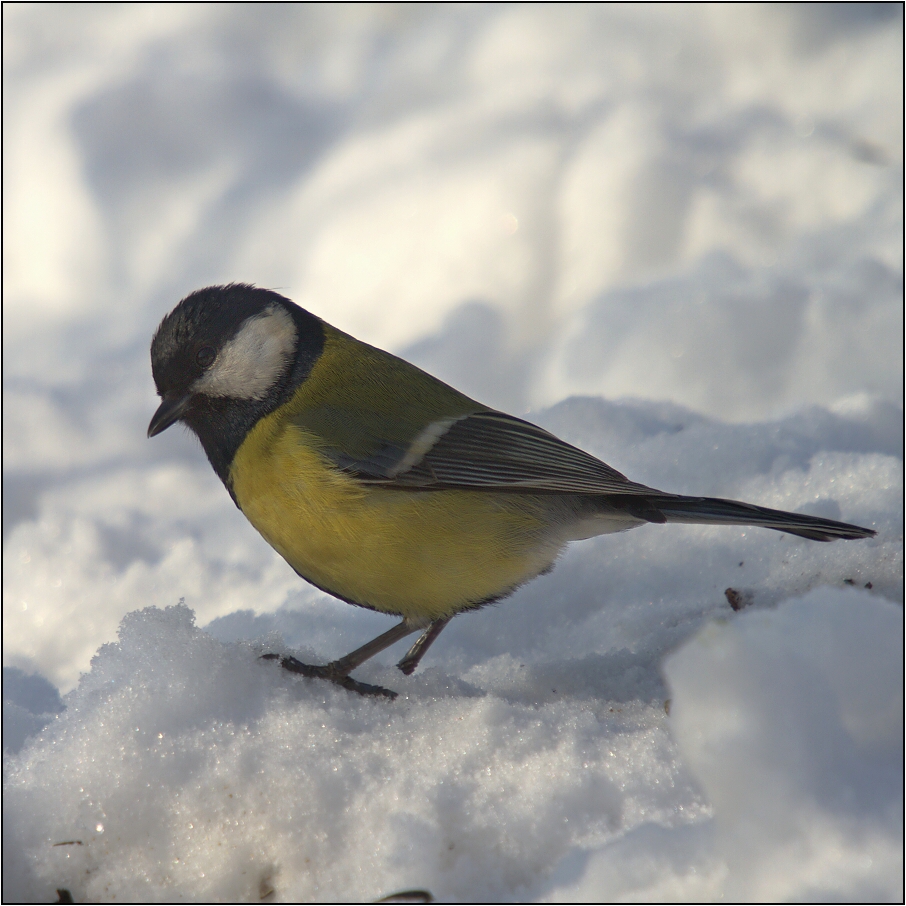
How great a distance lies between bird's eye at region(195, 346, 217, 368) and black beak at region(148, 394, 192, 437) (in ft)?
0.31

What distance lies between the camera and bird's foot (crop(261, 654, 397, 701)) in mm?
1805

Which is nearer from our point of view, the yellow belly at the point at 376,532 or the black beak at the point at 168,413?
the yellow belly at the point at 376,532

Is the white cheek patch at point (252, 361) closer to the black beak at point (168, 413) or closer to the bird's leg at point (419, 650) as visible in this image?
the black beak at point (168, 413)

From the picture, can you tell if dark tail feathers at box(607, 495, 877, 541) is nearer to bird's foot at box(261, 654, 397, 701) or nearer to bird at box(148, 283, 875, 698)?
bird at box(148, 283, 875, 698)

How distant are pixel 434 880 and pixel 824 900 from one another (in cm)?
Result: 56

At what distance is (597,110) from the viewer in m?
4.80

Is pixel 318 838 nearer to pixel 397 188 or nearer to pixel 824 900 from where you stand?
pixel 824 900

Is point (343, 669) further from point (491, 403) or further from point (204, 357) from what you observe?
point (491, 403)

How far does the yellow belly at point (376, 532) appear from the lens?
181 cm

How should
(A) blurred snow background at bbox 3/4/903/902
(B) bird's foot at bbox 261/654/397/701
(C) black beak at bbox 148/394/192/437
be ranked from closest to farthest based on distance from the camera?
(A) blurred snow background at bbox 3/4/903/902 → (B) bird's foot at bbox 261/654/397/701 → (C) black beak at bbox 148/394/192/437

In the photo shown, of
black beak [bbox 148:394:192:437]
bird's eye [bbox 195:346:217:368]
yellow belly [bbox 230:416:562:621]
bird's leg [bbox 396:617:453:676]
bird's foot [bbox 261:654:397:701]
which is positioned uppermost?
bird's eye [bbox 195:346:217:368]

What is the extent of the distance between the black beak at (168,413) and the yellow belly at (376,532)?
259 mm

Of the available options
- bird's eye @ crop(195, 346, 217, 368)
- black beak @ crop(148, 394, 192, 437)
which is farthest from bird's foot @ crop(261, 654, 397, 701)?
bird's eye @ crop(195, 346, 217, 368)

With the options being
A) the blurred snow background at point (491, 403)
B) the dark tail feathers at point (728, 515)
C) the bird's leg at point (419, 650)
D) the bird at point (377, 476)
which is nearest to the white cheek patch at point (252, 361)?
the bird at point (377, 476)
